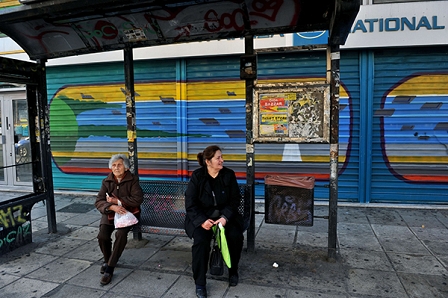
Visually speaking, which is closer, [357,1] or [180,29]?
[357,1]

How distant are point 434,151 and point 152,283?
5537 millimetres

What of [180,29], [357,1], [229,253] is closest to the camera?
[357,1]

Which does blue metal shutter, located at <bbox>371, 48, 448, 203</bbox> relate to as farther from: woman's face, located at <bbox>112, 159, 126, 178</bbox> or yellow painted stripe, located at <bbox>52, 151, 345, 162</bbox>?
woman's face, located at <bbox>112, 159, 126, 178</bbox>

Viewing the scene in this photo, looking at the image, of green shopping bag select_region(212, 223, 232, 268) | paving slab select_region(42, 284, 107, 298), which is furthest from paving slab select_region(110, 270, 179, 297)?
green shopping bag select_region(212, 223, 232, 268)

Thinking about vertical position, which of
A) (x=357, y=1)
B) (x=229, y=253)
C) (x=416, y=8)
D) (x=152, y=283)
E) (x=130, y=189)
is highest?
(x=416, y=8)

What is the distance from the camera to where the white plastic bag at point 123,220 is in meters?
3.57

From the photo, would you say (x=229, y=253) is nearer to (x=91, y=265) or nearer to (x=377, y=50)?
(x=91, y=265)

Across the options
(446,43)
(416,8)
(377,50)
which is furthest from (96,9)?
(446,43)

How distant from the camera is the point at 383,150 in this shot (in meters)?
6.14

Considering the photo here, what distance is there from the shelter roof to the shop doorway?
3.53 metres

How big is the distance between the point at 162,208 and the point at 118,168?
0.87m

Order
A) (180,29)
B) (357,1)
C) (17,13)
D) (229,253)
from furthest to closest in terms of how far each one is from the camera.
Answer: (180,29) → (17,13) → (229,253) → (357,1)

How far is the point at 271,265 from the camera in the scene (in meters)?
3.78

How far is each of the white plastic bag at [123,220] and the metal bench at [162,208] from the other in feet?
1.86
